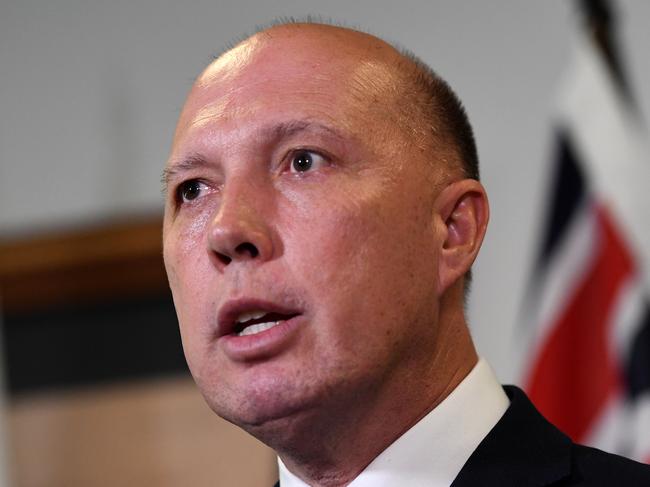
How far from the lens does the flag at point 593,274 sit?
277 centimetres

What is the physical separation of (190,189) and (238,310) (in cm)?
22

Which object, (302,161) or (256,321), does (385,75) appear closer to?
(302,161)

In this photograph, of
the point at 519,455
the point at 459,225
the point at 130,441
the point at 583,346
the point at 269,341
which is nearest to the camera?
the point at 269,341

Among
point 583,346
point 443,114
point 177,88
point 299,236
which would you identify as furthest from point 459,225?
point 177,88

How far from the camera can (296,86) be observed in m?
1.34

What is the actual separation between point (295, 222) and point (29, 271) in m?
2.81

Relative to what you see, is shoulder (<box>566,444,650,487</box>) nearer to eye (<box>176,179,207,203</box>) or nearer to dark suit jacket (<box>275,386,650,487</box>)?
dark suit jacket (<box>275,386,650,487</box>)

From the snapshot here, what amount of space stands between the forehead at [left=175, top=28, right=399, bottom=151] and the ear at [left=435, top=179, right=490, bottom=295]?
0.43 feet

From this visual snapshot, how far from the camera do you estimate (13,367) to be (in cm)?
394

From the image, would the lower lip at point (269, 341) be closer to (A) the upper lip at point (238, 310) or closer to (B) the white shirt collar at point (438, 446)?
(A) the upper lip at point (238, 310)

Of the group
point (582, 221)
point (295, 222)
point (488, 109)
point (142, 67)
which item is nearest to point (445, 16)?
point (488, 109)

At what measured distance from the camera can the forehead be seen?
4.34 feet

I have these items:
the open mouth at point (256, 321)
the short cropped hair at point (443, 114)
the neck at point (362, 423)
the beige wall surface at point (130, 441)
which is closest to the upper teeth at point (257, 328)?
the open mouth at point (256, 321)

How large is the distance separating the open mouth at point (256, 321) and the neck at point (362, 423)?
0.11m
